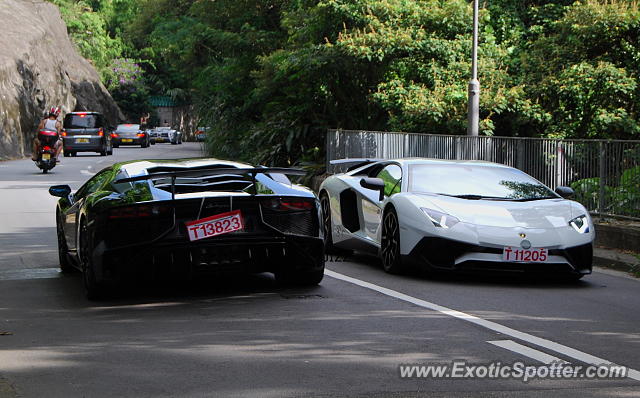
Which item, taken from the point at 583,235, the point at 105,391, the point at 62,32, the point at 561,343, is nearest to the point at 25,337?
the point at 105,391

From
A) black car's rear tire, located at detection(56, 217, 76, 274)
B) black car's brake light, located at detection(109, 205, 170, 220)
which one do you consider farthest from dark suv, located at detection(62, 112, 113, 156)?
black car's brake light, located at detection(109, 205, 170, 220)

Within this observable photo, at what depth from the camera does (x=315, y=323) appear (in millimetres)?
7469

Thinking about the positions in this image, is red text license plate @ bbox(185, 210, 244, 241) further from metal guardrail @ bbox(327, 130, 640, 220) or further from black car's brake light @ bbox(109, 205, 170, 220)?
metal guardrail @ bbox(327, 130, 640, 220)

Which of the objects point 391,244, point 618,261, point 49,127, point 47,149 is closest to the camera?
point 391,244

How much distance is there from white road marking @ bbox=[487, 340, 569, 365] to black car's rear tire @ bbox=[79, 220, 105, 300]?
11.1 feet

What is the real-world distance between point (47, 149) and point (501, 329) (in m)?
24.0

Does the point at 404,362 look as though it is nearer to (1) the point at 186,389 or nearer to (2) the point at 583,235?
(1) the point at 186,389

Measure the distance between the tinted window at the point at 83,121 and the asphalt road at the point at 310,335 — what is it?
112ft

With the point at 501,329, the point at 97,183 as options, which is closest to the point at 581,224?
the point at 501,329

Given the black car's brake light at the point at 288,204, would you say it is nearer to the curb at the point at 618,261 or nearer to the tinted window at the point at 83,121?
the curb at the point at 618,261

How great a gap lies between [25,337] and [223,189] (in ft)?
7.56

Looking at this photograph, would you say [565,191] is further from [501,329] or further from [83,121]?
[83,121]

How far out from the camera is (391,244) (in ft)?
34.2

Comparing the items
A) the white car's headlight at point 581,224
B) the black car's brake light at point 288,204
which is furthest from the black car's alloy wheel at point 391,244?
the white car's headlight at point 581,224
